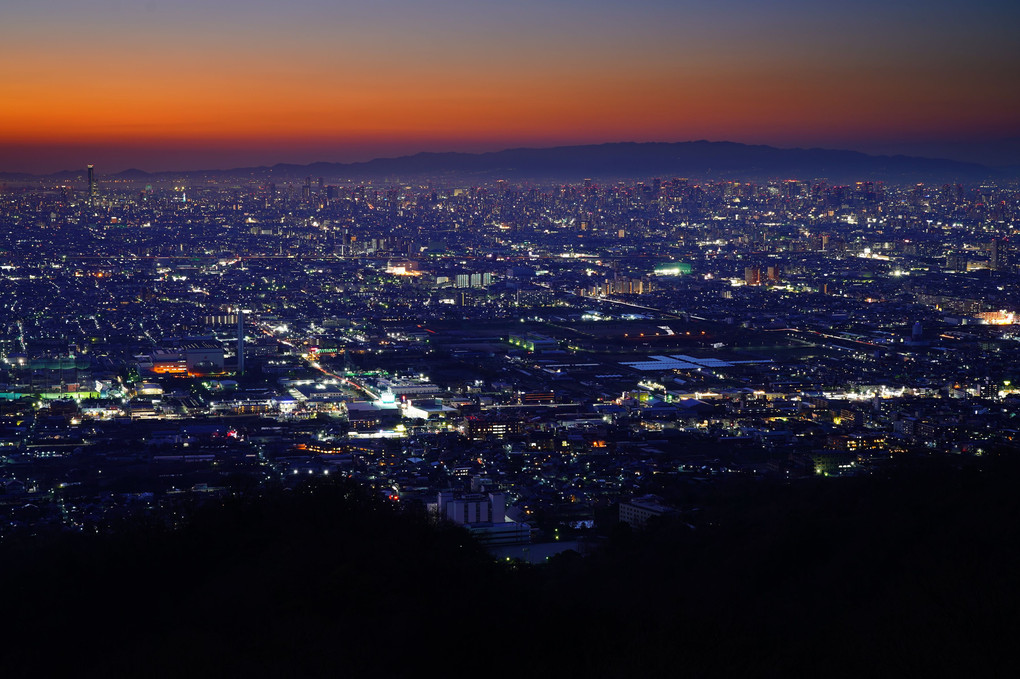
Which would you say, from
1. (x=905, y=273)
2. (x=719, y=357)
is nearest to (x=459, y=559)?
(x=719, y=357)

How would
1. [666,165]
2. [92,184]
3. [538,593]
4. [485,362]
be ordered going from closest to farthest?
[538,593], [485,362], [92,184], [666,165]

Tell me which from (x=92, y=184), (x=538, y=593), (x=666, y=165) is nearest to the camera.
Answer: (x=538, y=593)

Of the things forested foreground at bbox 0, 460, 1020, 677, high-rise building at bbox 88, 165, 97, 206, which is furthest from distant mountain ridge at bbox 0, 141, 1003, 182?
forested foreground at bbox 0, 460, 1020, 677

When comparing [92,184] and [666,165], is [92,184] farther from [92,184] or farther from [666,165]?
[666,165]

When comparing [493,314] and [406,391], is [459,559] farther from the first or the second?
[493,314]

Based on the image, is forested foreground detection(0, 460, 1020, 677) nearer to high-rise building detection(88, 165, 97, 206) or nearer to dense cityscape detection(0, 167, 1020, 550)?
dense cityscape detection(0, 167, 1020, 550)

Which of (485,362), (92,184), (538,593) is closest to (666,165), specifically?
(92,184)
